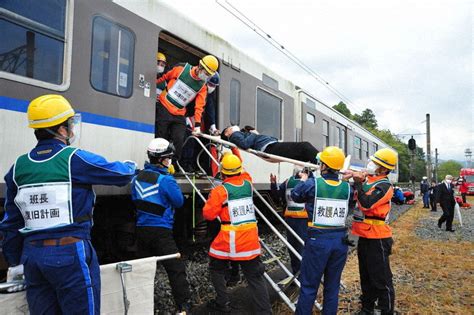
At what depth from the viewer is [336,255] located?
3.52m

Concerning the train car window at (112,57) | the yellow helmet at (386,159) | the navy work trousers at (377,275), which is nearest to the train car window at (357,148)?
the yellow helmet at (386,159)

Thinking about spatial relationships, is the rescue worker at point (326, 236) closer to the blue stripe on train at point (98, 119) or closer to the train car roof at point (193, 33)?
the blue stripe on train at point (98, 119)

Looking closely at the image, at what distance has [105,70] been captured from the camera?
4.00 metres

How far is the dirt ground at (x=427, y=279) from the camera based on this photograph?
4508 mm

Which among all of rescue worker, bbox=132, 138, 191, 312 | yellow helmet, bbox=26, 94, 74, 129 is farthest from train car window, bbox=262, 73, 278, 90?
yellow helmet, bbox=26, 94, 74, 129

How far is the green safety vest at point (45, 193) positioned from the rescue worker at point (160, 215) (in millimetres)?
1471

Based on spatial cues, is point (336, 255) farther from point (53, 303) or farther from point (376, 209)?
point (53, 303)

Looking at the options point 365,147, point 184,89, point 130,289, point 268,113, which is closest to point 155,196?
point 130,289

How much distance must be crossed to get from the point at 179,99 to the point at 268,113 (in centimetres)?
287

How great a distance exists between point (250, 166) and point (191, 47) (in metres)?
2.42

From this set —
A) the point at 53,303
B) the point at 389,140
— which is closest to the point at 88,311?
the point at 53,303

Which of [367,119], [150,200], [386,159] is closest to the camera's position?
[150,200]

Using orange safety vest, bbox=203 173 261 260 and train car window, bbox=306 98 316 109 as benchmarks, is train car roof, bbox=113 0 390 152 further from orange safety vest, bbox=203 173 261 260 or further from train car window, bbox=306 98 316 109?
orange safety vest, bbox=203 173 261 260

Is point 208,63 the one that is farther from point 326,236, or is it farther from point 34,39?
point 326,236
